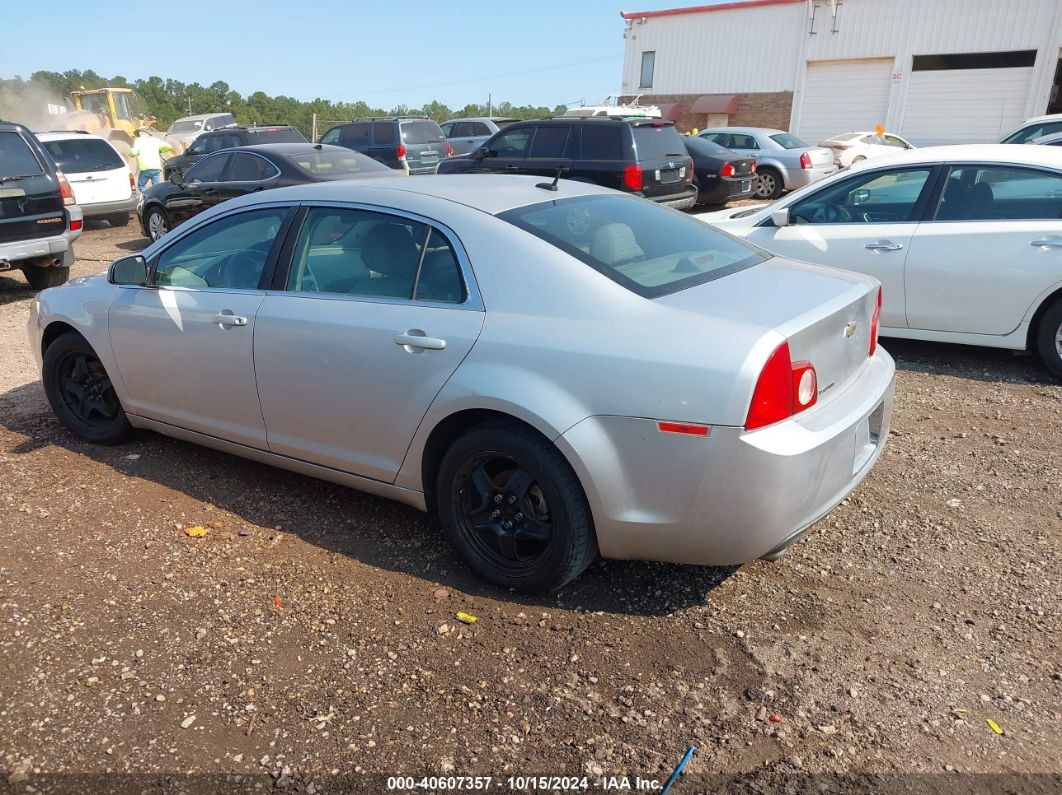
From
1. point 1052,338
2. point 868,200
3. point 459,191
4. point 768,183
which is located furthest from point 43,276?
point 768,183

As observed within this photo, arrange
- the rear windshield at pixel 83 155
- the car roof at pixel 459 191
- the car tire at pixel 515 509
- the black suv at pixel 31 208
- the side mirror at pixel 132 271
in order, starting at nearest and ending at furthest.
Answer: the car tire at pixel 515 509, the car roof at pixel 459 191, the side mirror at pixel 132 271, the black suv at pixel 31 208, the rear windshield at pixel 83 155

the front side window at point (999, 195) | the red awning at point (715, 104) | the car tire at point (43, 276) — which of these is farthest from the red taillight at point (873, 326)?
the red awning at point (715, 104)

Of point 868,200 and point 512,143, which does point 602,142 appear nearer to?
point 512,143

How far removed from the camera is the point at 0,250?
27.3 feet

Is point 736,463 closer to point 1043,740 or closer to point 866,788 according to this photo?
point 866,788

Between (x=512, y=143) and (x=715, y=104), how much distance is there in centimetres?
2545

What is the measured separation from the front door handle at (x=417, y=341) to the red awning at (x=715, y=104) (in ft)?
114

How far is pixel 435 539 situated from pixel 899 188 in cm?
459

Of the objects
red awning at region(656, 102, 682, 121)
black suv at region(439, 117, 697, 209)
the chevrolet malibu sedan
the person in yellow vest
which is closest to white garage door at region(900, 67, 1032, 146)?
red awning at region(656, 102, 682, 121)

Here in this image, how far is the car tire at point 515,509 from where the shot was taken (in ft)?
10.0

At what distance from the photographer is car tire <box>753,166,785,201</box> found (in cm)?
1680

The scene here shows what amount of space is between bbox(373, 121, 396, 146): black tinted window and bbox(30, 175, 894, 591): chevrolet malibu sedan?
42.9 ft

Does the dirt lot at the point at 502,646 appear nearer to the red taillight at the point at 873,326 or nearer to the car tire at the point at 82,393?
the car tire at the point at 82,393

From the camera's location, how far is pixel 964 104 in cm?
3005
